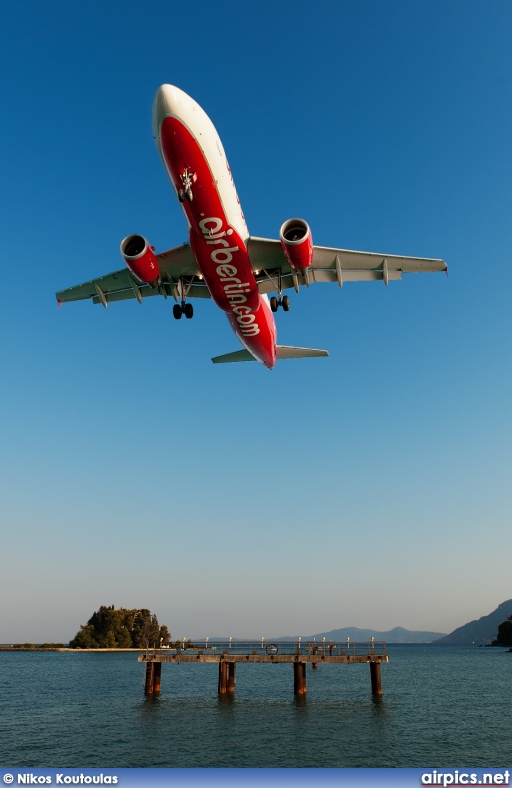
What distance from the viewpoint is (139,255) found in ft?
84.9

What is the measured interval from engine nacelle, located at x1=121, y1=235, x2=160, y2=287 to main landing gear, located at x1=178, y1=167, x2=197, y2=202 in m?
4.86

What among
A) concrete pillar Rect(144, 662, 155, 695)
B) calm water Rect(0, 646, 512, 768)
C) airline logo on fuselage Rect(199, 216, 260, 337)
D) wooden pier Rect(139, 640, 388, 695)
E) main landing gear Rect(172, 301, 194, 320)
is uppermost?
main landing gear Rect(172, 301, 194, 320)

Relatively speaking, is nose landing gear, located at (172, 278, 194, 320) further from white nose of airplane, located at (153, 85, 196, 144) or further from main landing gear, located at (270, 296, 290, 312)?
white nose of airplane, located at (153, 85, 196, 144)

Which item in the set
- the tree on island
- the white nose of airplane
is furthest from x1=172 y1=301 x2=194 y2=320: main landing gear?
the tree on island

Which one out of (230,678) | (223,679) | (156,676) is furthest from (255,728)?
(156,676)

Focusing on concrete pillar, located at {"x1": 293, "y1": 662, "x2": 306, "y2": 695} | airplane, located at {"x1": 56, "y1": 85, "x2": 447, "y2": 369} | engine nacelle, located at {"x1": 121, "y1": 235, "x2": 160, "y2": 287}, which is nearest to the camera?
airplane, located at {"x1": 56, "y1": 85, "x2": 447, "y2": 369}

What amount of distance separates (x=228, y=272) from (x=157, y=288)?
680 centimetres

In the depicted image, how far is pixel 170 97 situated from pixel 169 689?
197 ft

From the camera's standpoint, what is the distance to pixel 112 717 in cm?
4372

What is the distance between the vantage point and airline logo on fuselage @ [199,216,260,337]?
23047mm

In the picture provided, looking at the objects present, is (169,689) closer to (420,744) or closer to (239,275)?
(420,744)

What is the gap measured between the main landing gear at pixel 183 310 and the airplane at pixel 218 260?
51 millimetres

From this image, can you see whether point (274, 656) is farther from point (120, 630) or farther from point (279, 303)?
point (120, 630)

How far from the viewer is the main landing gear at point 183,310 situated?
30312mm
